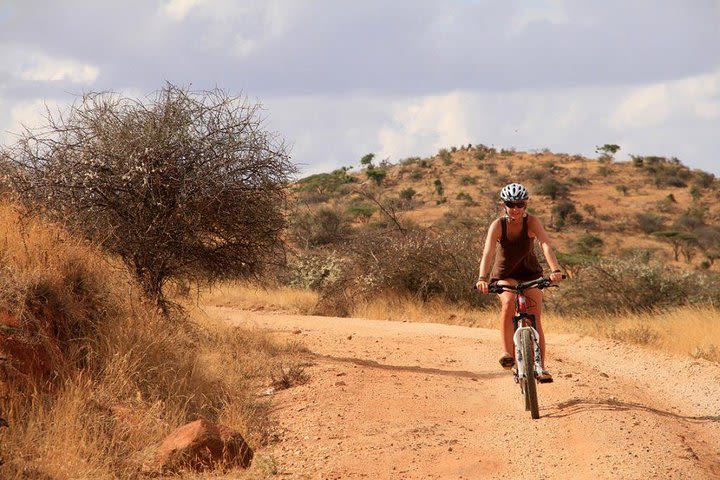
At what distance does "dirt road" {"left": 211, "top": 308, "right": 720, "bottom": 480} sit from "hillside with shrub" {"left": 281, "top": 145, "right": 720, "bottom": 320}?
3455 millimetres

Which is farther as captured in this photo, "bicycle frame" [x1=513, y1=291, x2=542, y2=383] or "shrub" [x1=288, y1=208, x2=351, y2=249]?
"shrub" [x1=288, y1=208, x2=351, y2=249]

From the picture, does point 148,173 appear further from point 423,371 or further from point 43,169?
point 423,371

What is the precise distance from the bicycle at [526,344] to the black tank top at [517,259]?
19 centimetres

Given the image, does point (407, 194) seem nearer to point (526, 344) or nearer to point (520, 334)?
point (520, 334)

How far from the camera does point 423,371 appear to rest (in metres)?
10.8

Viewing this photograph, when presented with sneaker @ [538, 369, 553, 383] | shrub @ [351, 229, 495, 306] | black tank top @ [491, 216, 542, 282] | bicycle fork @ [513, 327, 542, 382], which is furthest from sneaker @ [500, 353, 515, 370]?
shrub @ [351, 229, 495, 306]

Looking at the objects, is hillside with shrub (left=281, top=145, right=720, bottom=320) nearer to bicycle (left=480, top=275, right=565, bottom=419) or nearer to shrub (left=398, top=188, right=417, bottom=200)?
shrub (left=398, top=188, right=417, bottom=200)

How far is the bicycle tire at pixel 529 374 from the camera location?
7891mm

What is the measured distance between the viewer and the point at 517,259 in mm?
8445

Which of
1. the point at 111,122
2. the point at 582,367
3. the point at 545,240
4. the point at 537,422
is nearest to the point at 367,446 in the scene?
the point at 537,422

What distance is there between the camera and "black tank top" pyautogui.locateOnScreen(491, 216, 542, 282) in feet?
27.7

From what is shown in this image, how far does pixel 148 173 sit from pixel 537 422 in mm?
5546

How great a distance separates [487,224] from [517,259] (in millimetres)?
13770

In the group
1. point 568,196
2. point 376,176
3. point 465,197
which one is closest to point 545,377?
point 465,197
